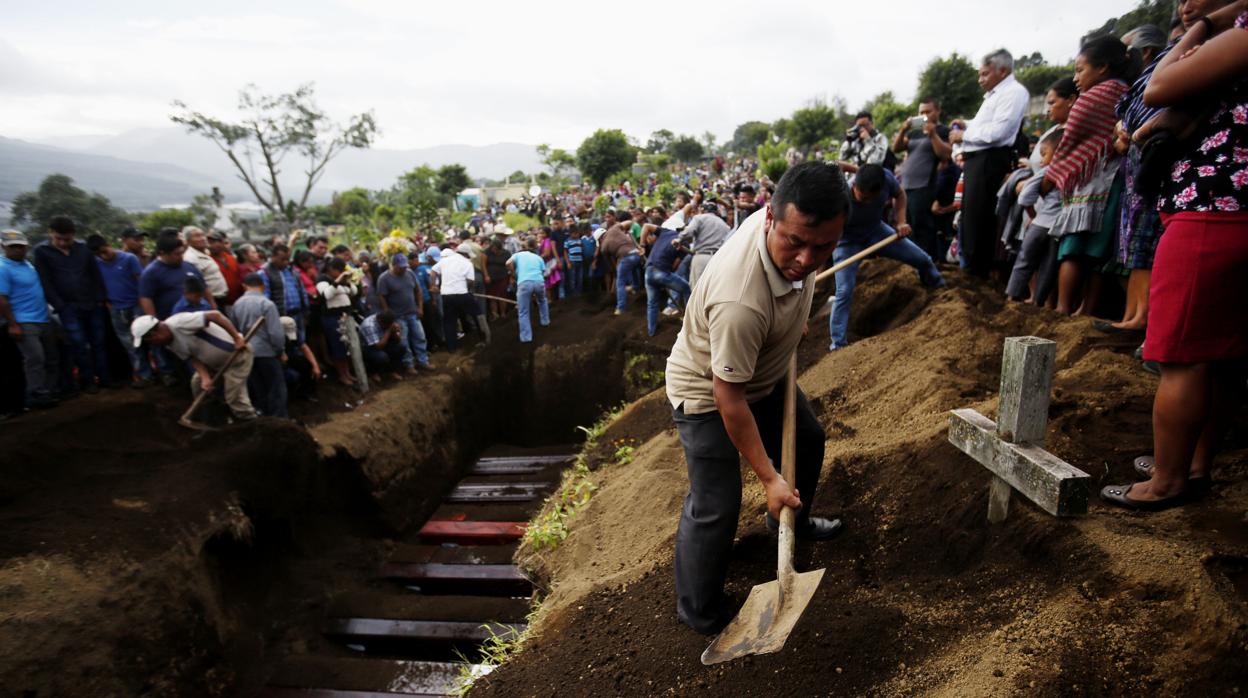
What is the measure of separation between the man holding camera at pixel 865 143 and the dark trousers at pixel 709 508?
17.1 feet

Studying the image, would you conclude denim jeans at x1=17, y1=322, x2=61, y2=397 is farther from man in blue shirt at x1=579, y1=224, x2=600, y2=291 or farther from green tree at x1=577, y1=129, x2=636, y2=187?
green tree at x1=577, y1=129, x2=636, y2=187

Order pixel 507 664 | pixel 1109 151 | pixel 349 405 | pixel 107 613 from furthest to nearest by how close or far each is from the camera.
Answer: pixel 349 405
pixel 107 613
pixel 1109 151
pixel 507 664

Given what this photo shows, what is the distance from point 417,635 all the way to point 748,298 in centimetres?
498

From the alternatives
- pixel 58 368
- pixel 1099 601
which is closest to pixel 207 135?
pixel 58 368

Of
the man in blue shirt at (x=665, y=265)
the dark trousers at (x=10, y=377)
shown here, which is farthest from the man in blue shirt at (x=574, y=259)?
the dark trousers at (x=10, y=377)

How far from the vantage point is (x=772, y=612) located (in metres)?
2.14

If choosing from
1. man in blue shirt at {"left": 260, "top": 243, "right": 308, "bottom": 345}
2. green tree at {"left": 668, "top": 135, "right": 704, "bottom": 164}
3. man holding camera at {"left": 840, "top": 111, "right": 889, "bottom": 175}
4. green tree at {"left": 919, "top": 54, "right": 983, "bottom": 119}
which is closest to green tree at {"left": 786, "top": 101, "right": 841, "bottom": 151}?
green tree at {"left": 919, "top": 54, "right": 983, "bottom": 119}

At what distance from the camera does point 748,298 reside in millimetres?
2004

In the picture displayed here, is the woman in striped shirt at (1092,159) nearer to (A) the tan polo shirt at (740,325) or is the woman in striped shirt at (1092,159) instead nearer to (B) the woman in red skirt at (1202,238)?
(B) the woman in red skirt at (1202,238)

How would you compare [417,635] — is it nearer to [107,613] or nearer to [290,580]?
[290,580]

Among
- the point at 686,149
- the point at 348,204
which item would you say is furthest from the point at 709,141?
the point at 348,204

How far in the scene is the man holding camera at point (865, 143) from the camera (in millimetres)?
6926

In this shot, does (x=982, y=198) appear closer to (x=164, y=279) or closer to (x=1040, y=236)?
(x=1040, y=236)

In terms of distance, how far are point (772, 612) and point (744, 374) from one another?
2.90 ft
